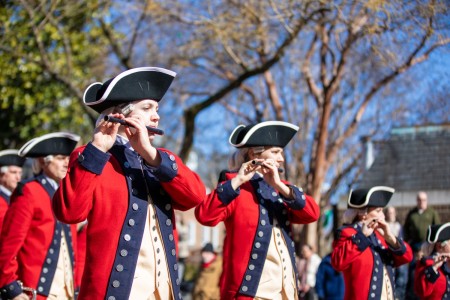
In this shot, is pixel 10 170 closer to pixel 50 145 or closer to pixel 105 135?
pixel 50 145

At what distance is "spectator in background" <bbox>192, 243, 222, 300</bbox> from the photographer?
14320 mm

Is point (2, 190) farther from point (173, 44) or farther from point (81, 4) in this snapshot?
point (173, 44)

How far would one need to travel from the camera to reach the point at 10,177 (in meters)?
Result: 9.25

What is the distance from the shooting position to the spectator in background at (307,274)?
1409 centimetres

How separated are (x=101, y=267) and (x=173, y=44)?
45.4ft

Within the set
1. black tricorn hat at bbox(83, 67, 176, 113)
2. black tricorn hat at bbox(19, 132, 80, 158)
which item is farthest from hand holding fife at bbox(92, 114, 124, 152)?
black tricorn hat at bbox(19, 132, 80, 158)

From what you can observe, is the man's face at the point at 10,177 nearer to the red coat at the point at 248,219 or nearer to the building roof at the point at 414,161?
the red coat at the point at 248,219

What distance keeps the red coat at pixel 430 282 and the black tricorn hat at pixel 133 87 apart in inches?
185

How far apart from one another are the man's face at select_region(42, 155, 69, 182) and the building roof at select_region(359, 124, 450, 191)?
12.1 metres

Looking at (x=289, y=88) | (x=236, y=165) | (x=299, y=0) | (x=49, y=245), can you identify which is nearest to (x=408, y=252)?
(x=236, y=165)

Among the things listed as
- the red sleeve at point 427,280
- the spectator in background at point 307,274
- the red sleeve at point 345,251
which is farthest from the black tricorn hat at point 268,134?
the spectator in background at point 307,274

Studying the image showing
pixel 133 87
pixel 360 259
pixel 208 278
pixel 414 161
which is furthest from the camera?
pixel 414 161

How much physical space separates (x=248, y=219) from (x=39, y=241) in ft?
5.90

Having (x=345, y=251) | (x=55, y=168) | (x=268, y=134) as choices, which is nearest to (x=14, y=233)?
(x=55, y=168)
